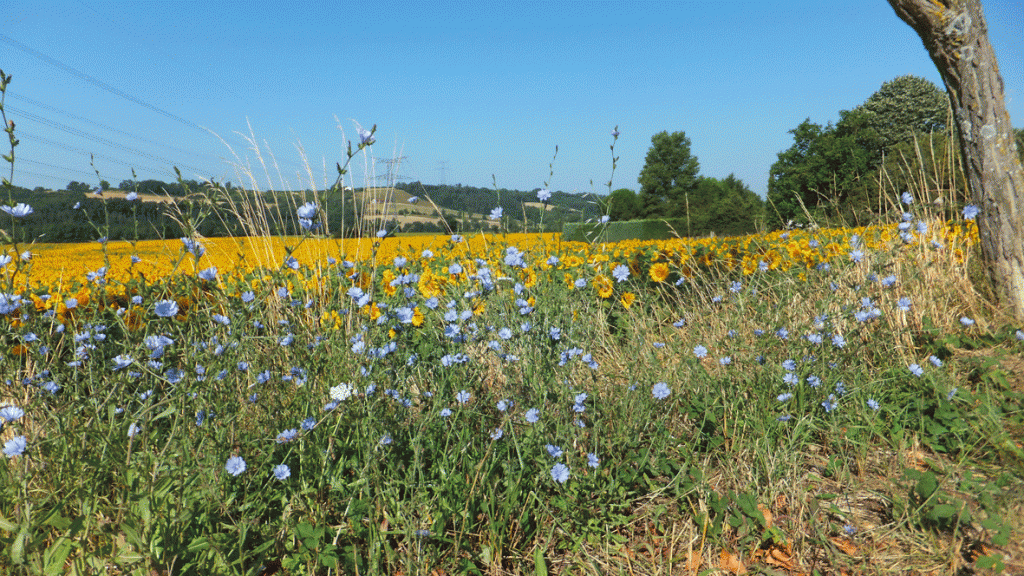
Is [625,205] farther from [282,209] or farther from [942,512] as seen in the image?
[942,512]

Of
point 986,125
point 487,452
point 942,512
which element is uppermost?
point 986,125

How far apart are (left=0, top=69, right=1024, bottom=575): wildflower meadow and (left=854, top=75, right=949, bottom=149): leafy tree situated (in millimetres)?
26478

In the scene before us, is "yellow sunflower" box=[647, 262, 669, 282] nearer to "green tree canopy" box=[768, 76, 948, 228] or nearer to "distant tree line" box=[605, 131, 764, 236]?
"green tree canopy" box=[768, 76, 948, 228]

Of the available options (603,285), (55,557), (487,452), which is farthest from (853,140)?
(55,557)

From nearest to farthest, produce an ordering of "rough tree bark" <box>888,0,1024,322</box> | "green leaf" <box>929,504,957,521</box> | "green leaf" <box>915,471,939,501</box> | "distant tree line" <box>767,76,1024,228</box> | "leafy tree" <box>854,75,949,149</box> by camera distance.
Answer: "green leaf" <box>929,504,957,521</box> → "green leaf" <box>915,471,939,501</box> → "rough tree bark" <box>888,0,1024,322</box> → "distant tree line" <box>767,76,1024,228</box> → "leafy tree" <box>854,75,949,149</box>

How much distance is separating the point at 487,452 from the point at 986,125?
365 cm

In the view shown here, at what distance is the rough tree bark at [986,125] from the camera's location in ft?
10.8

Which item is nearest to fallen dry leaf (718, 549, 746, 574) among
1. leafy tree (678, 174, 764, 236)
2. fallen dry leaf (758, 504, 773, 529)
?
fallen dry leaf (758, 504, 773, 529)

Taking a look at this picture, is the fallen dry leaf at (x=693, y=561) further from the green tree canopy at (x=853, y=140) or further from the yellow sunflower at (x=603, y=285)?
the green tree canopy at (x=853, y=140)

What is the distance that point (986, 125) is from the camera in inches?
131

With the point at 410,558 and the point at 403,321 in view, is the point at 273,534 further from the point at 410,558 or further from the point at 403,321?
the point at 403,321

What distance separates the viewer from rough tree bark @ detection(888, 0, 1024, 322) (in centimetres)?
328

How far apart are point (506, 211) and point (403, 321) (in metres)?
1.34

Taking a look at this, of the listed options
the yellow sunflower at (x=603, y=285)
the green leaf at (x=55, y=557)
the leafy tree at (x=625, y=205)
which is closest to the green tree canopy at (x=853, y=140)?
the leafy tree at (x=625, y=205)
